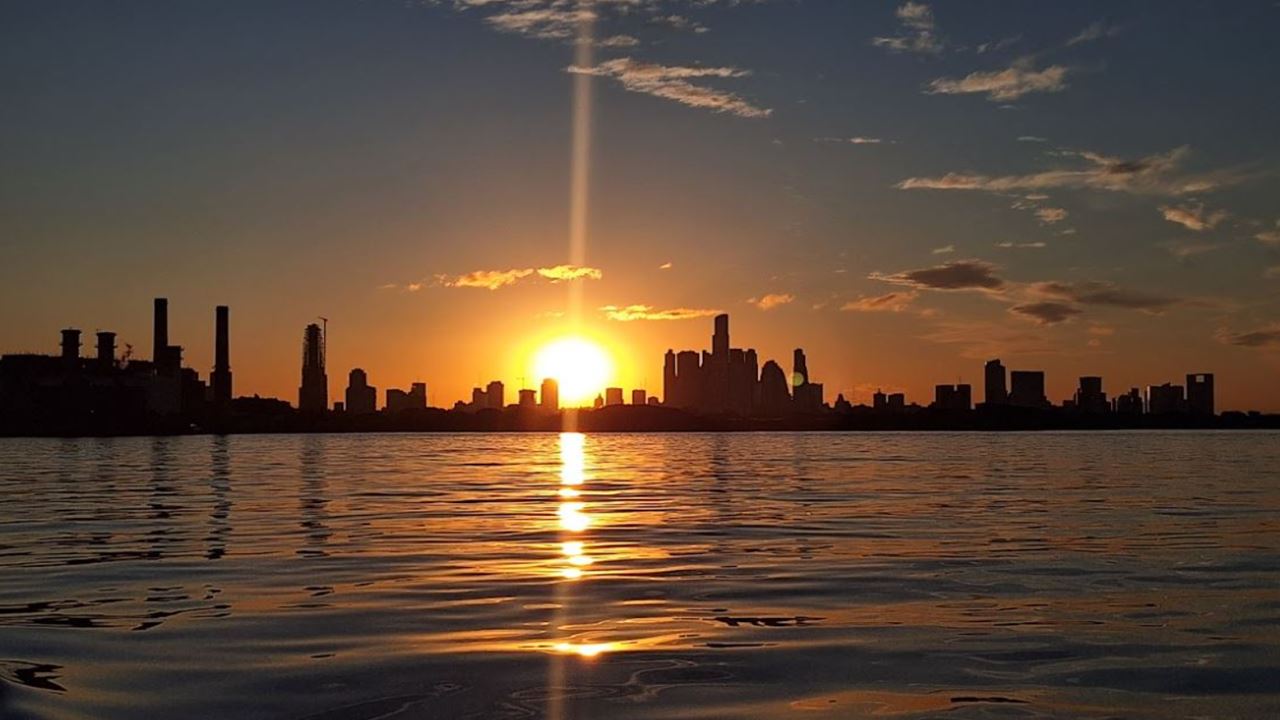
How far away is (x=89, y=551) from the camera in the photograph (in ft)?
97.5

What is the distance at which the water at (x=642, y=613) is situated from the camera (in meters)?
13.0

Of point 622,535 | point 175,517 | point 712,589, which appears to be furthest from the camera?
point 175,517

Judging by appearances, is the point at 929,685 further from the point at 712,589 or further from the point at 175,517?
the point at 175,517

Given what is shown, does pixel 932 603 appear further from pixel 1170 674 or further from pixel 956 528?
pixel 956 528

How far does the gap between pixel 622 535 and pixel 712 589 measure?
12.3 metres

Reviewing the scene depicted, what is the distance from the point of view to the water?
1304 cm

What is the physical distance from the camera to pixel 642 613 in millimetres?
19141

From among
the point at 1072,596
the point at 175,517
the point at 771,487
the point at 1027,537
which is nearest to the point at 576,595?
the point at 1072,596

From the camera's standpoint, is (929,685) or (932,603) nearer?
(929,685)

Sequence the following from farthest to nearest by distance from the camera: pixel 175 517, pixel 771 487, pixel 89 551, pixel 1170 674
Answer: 1. pixel 771 487
2. pixel 175 517
3. pixel 89 551
4. pixel 1170 674

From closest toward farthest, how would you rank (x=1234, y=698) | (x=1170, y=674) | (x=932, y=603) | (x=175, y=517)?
(x=1234, y=698) < (x=1170, y=674) < (x=932, y=603) < (x=175, y=517)

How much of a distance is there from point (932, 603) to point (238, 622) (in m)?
10.9

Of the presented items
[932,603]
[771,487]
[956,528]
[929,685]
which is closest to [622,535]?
[956,528]

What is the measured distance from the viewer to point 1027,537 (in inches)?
1261
